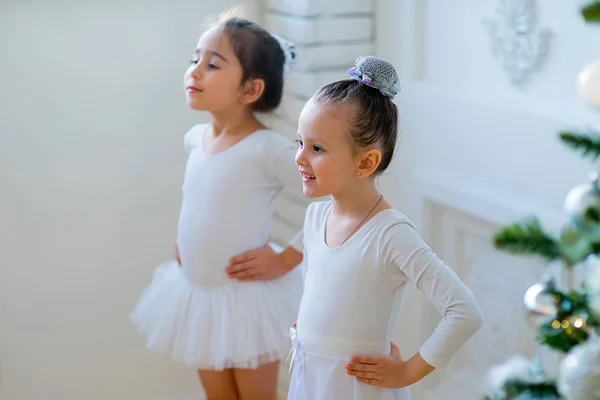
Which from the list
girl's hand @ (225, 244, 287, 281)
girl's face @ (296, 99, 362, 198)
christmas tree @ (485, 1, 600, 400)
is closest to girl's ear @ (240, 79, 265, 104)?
girl's hand @ (225, 244, 287, 281)

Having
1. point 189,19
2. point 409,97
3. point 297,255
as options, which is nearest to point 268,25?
point 189,19

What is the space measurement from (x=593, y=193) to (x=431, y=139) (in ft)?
4.25

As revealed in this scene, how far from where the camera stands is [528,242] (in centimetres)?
90

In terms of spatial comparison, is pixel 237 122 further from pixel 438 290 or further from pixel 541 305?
pixel 541 305

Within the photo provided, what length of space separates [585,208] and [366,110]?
69cm

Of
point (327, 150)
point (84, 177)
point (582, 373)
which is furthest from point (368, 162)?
point (84, 177)

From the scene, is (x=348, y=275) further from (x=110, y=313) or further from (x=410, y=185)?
(x=110, y=313)

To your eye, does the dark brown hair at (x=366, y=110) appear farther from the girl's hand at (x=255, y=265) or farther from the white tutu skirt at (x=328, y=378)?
the girl's hand at (x=255, y=265)

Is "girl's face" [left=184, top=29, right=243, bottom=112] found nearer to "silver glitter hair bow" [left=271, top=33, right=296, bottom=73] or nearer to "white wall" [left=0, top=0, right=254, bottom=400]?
"silver glitter hair bow" [left=271, top=33, right=296, bottom=73]

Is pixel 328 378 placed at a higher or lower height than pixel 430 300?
lower

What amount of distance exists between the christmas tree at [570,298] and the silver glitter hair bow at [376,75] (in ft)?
2.09

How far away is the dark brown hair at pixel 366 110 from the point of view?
5.11 feet

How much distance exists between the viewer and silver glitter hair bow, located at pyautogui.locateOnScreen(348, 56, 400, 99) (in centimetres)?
155

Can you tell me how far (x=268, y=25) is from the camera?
2.58 m
